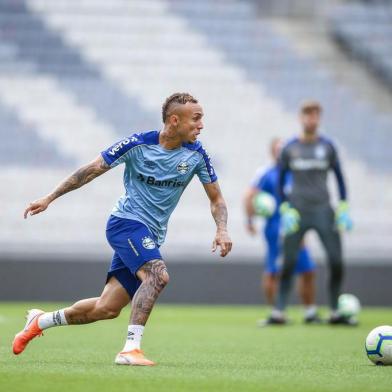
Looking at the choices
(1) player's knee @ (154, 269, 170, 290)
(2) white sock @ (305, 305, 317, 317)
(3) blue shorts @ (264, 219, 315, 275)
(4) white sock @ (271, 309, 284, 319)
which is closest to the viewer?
(1) player's knee @ (154, 269, 170, 290)

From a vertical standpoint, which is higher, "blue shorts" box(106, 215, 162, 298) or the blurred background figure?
the blurred background figure

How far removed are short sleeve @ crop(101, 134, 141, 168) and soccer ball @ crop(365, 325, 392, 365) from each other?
2.06m

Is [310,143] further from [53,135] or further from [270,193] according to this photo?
[53,135]

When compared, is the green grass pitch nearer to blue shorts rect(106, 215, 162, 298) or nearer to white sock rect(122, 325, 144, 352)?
white sock rect(122, 325, 144, 352)

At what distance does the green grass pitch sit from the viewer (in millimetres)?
5664

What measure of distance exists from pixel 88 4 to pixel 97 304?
Result: 44.8 feet

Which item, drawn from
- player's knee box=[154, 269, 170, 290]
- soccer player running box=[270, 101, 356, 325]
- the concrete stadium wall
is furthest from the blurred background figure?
player's knee box=[154, 269, 170, 290]

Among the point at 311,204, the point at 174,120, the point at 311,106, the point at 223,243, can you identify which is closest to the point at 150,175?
the point at 174,120

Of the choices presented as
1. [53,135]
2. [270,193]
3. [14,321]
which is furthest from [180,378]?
[53,135]

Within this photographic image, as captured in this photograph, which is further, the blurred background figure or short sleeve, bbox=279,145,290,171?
the blurred background figure

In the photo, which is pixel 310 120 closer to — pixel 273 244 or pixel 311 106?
pixel 311 106

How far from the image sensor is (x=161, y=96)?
19.0 meters

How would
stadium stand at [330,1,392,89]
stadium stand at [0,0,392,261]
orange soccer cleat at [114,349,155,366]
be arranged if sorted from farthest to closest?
stadium stand at [330,1,392,89]
stadium stand at [0,0,392,261]
orange soccer cleat at [114,349,155,366]

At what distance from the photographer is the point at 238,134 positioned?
1870 cm
